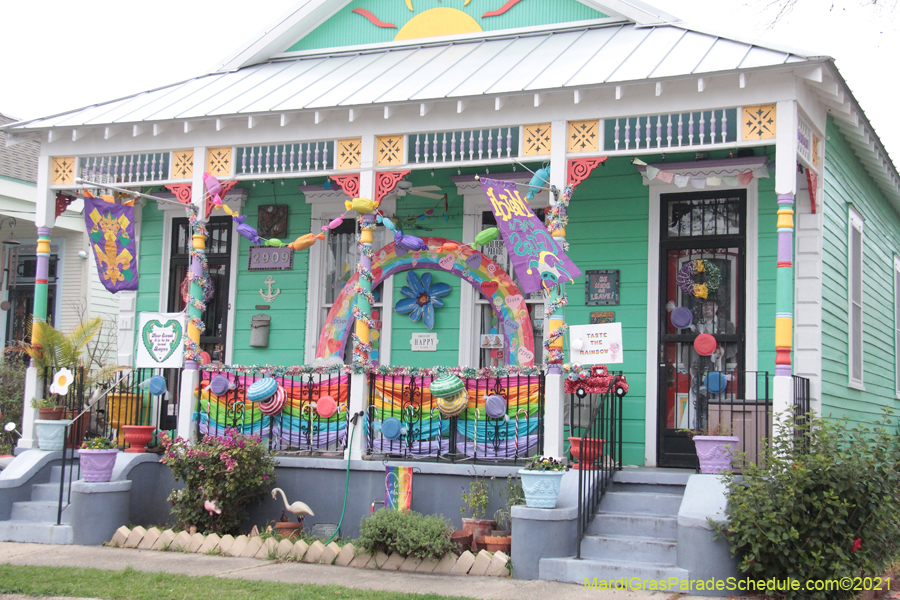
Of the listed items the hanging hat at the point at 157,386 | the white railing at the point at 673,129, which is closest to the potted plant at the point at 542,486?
the white railing at the point at 673,129

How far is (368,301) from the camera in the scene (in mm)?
9242

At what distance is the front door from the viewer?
30.8 ft

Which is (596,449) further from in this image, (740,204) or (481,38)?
(481,38)

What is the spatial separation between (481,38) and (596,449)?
5.55 m

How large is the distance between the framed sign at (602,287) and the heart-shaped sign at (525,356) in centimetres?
86

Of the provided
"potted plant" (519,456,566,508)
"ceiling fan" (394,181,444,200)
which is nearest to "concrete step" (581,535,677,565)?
"potted plant" (519,456,566,508)

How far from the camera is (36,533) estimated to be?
8.99 metres

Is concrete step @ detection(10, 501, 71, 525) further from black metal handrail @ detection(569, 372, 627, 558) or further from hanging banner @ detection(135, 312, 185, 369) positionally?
black metal handrail @ detection(569, 372, 627, 558)

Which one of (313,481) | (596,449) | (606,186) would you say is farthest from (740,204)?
(313,481)

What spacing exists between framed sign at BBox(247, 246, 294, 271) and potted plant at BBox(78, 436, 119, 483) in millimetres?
3414

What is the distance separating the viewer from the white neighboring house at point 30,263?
17.0 metres

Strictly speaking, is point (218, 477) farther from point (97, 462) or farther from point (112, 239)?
point (112, 239)

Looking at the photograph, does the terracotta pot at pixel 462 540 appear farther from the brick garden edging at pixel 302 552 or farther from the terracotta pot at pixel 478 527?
the brick garden edging at pixel 302 552

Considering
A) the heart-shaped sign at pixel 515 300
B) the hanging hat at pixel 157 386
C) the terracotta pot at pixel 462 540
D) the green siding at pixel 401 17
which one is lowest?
the terracotta pot at pixel 462 540
